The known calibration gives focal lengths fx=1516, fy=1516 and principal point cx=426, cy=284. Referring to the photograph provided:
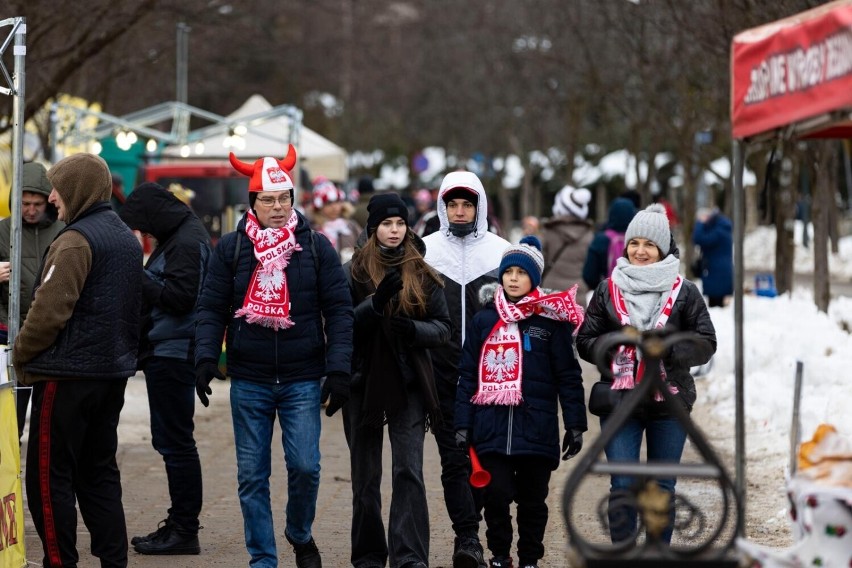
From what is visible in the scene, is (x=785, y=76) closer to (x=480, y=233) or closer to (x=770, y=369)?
(x=480, y=233)

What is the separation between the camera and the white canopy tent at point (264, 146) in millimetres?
21734

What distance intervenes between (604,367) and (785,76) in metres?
1.13

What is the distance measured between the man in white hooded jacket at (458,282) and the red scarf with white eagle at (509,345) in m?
0.45

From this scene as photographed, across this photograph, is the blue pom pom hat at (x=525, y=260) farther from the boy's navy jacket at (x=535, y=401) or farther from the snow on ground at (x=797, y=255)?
the snow on ground at (x=797, y=255)

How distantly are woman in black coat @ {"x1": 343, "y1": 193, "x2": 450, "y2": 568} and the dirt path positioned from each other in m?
0.52

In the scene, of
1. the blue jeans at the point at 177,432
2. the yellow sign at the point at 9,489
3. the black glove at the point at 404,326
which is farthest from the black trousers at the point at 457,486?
the yellow sign at the point at 9,489

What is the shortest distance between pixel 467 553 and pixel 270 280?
164 centimetres

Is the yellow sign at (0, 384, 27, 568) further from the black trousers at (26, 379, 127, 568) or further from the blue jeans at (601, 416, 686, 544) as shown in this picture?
the blue jeans at (601, 416, 686, 544)

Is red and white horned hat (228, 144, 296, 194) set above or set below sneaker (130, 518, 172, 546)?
above

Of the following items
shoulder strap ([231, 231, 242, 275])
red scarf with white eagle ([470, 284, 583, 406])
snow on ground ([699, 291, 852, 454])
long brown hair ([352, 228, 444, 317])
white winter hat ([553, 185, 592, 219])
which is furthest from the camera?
white winter hat ([553, 185, 592, 219])

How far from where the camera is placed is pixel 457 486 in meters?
7.48

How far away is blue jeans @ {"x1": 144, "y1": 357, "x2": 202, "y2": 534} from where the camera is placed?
25.6 ft

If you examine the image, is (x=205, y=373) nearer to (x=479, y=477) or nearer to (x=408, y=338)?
(x=408, y=338)

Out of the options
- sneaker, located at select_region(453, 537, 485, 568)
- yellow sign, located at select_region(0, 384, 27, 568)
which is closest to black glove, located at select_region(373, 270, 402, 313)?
sneaker, located at select_region(453, 537, 485, 568)
